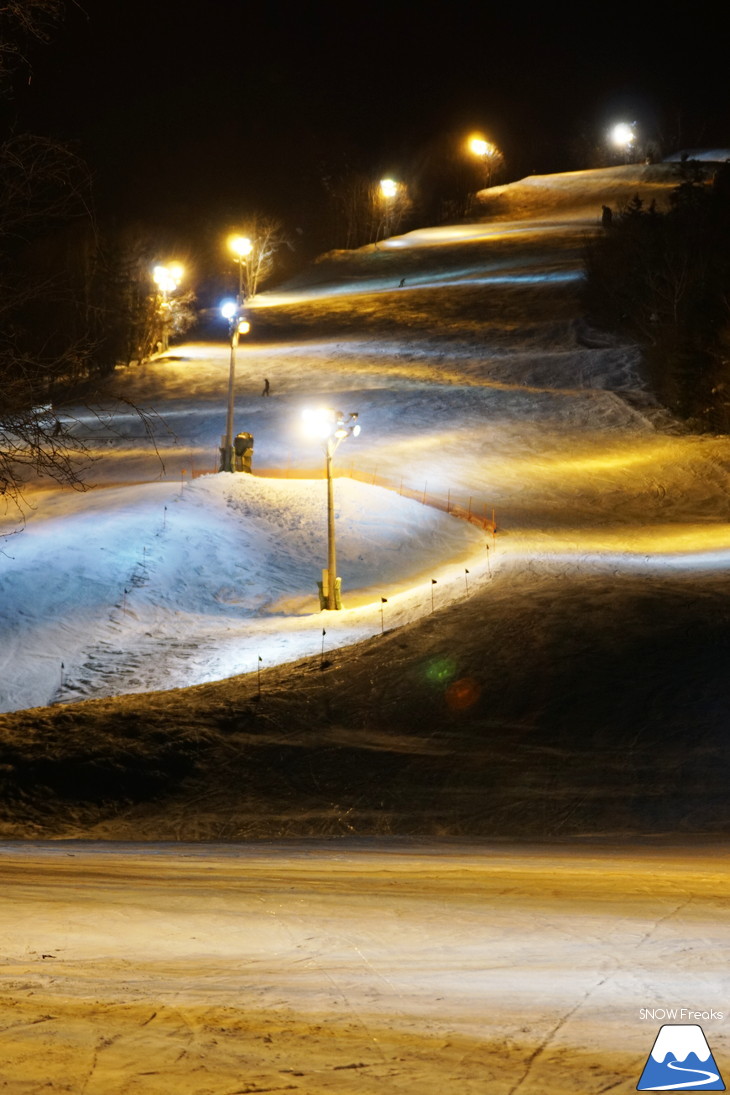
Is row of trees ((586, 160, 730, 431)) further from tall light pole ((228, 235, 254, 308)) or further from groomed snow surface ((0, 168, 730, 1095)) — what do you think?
tall light pole ((228, 235, 254, 308))

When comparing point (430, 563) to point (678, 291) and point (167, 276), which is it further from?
point (167, 276)

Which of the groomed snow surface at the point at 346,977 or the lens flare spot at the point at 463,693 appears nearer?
the groomed snow surface at the point at 346,977

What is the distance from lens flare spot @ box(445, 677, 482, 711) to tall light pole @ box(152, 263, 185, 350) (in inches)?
2135

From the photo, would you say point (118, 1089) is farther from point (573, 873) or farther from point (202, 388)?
point (202, 388)

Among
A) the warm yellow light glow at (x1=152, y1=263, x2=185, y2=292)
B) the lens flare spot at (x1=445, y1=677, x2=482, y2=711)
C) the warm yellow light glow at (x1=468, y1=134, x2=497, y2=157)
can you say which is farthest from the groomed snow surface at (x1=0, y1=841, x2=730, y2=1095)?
the warm yellow light glow at (x1=468, y1=134, x2=497, y2=157)

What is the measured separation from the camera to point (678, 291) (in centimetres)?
6328

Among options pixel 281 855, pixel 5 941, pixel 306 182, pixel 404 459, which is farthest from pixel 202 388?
pixel 306 182

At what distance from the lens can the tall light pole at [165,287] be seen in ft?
231

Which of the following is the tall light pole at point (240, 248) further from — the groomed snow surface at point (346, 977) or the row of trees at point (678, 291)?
the groomed snow surface at point (346, 977)

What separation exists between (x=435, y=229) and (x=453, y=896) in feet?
336

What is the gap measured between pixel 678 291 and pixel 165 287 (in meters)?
30.6

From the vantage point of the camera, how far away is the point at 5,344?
872 cm

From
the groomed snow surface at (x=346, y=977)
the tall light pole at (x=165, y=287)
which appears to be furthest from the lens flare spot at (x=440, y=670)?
the tall light pole at (x=165, y=287)

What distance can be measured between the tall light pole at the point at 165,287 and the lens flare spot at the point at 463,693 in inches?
2135
